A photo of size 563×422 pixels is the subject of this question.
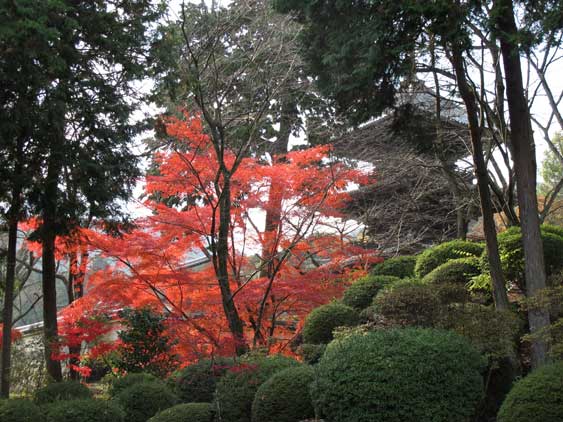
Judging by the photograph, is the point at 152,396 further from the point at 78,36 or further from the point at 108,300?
the point at 78,36

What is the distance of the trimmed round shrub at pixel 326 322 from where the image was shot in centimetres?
999

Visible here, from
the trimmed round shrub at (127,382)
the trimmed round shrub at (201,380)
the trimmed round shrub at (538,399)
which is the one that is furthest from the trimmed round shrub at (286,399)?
the trimmed round shrub at (127,382)

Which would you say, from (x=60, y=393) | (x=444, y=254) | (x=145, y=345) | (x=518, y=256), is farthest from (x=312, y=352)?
(x=145, y=345)

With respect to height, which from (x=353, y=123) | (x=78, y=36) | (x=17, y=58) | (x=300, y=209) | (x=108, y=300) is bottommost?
(x=108, y=300)

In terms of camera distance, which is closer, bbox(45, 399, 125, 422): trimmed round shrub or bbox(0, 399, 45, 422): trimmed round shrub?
bbox(0, 399, 45, 422): trimmed round shrub

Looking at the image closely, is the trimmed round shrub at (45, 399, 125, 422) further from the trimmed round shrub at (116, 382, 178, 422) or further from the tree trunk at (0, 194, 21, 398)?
the tree trunk at (0, 194, 21, 398)

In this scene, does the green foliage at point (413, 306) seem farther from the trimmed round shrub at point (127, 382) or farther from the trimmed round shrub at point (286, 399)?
the trimmed round shrub at point (127, 382)

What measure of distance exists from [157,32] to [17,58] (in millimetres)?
2816

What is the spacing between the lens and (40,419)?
25.2 ft

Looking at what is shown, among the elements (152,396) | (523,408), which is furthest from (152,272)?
(523,408)

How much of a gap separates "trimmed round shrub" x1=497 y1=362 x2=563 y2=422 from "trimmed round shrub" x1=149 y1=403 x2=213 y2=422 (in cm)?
362

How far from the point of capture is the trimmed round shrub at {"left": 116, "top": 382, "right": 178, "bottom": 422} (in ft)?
28.5

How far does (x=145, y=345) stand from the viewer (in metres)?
12.3

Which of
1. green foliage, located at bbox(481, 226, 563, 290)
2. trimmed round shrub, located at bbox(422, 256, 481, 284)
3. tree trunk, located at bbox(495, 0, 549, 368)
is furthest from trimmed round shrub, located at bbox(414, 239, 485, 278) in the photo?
tree trunk, located at bbox(495, 0, 549, 368)
